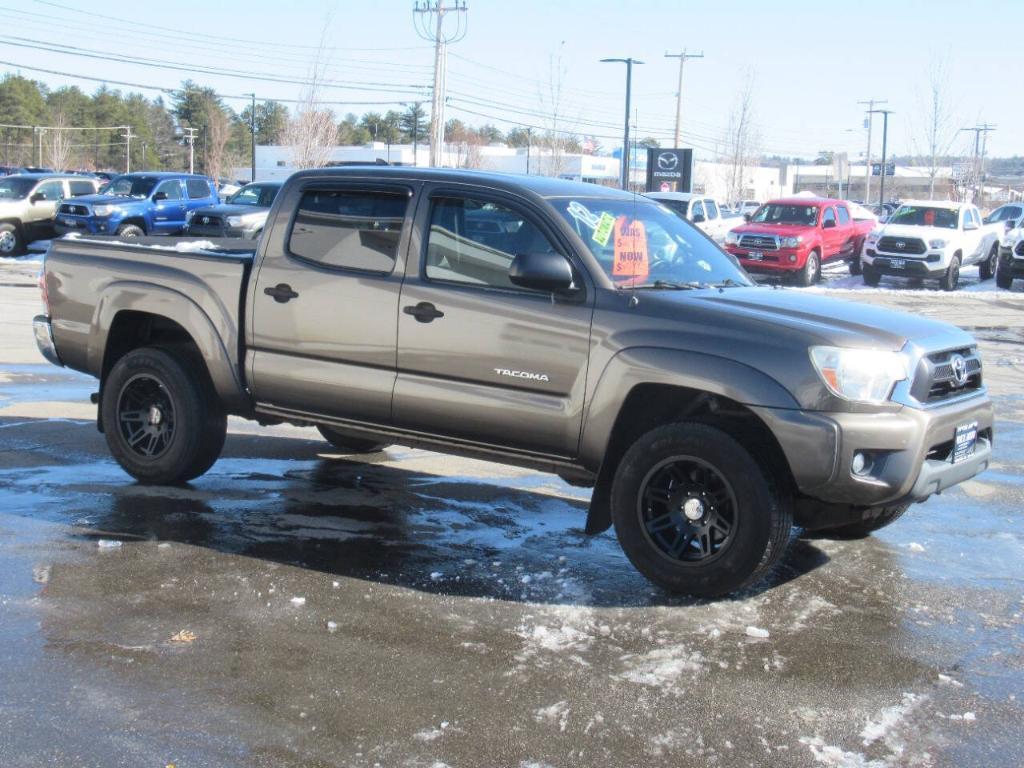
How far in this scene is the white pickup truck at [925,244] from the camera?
24.5 meters

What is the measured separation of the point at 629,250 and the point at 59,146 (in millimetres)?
88872

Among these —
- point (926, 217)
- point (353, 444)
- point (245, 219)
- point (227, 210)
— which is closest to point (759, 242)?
point (926, 217)

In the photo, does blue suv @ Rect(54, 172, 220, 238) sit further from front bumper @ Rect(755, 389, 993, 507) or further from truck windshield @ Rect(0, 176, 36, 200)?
front bumper @ Rect(755, 389, 993, 507)

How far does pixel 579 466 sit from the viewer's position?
17.9 feet

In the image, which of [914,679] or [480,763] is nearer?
[480,763]

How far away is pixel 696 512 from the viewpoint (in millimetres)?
5156

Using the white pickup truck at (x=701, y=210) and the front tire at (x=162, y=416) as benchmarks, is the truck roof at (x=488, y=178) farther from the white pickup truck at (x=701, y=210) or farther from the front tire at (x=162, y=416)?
the white pickup truck at (x=701, y=210)

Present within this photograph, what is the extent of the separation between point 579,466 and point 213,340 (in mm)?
2333

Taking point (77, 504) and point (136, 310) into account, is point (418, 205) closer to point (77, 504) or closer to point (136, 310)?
point (136, 310)

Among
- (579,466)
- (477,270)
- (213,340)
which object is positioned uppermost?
(477,270)

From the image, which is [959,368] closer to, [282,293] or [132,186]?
[282,293]

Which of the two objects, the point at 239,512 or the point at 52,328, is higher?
the point at 52,328

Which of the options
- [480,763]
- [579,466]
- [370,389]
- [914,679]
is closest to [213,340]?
[370,389]

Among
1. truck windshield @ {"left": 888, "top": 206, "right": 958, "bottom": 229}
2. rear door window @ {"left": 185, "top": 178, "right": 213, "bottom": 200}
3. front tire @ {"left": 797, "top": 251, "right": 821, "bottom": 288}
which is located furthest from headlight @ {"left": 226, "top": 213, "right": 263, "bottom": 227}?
truck windshield @ {"left": 888, "top": 206, "right": 958, "bottom": 229}
